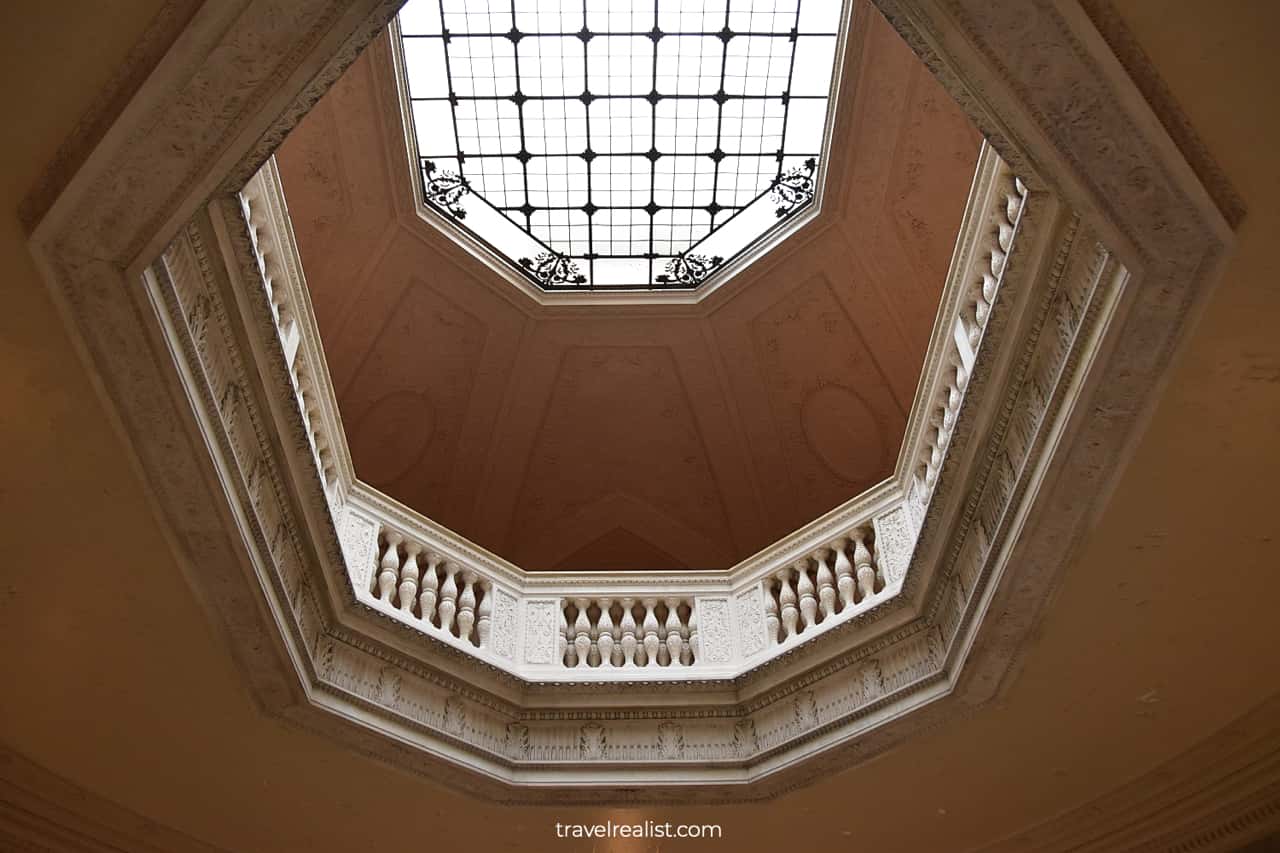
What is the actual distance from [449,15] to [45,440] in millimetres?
6009

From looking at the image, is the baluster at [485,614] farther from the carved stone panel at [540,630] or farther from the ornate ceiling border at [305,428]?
the ornate ceiling border at [305,428]

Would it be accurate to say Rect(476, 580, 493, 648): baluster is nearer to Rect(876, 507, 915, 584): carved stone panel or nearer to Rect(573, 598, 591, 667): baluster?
Rect(573, 598, 591, 667): baluster

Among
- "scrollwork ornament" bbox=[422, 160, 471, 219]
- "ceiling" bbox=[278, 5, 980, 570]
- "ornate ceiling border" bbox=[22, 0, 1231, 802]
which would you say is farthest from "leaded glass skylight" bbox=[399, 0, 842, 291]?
"ornate ceiling border" bbox=[22, 0, 1231, 802]

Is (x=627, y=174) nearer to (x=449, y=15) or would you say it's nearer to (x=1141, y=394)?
(x=449, y=15)

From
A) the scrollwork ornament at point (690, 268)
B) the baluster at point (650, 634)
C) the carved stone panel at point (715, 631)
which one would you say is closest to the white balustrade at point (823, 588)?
the carved stone panel at point (715, 631)

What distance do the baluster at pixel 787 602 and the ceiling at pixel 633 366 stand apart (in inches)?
191

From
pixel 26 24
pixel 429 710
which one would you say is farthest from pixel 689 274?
pixel 26 24

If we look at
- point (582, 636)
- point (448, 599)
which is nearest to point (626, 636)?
point (582, 636)

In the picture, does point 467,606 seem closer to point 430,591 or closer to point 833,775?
point 430,591

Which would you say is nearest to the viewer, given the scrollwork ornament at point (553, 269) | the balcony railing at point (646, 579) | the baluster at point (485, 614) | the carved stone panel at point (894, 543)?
the balcony railing at point (646, 579)

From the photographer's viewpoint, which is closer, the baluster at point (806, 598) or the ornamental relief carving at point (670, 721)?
the ornamental relief carving at point (670, 721)

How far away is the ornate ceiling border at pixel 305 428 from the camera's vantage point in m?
3.33

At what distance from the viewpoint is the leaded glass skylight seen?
354 inches

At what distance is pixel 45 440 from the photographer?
13.4 ft
